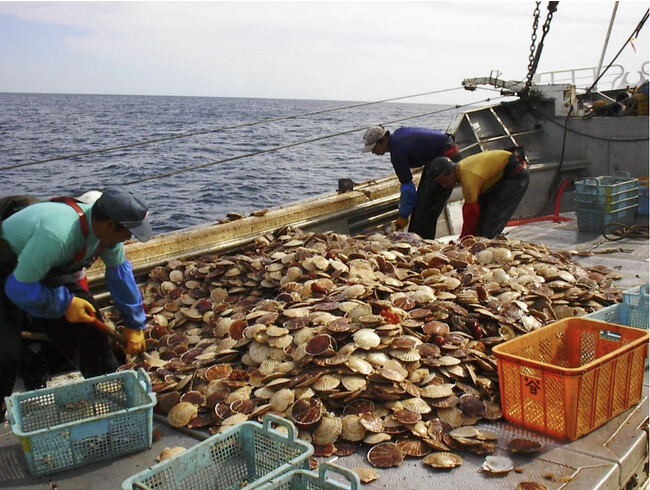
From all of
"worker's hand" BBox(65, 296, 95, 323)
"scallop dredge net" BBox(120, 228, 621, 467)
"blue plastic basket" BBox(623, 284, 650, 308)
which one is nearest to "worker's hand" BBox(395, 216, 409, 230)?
"scallop dredge net" BBox(120, 228, 621, 467)

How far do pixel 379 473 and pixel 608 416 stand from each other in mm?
1249

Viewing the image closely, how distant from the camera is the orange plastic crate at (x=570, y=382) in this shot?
2953 mm

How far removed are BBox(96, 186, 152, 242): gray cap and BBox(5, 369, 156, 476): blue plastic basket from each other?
75 centimetres

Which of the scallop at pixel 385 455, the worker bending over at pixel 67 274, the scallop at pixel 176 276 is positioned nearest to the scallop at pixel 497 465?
the scallop at pixel 385 455

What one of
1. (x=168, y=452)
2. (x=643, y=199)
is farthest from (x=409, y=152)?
(x=168, y=452)

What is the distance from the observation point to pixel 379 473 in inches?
113

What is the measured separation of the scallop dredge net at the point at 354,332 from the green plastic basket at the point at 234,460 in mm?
380

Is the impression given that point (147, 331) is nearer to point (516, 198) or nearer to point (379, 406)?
point (379, 406)

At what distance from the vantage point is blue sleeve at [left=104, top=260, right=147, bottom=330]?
12.1ft

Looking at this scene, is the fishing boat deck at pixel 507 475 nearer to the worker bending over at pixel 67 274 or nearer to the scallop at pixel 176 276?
the worker bending over at pixel 67 274

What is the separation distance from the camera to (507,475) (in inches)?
110

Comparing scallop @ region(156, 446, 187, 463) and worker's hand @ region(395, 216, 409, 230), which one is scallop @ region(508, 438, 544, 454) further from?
worker's hand @ region(395, 216, 409, 230)

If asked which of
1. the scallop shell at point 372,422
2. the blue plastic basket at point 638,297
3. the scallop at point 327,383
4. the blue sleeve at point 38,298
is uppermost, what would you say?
the blue sleeve at point 38,298

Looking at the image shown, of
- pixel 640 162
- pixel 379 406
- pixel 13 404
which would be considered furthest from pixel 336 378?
pixel 640 162
